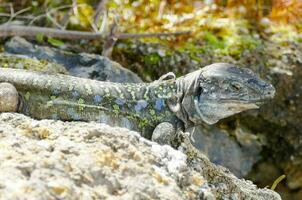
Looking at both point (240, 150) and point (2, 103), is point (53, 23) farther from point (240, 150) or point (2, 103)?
point (2, 103)

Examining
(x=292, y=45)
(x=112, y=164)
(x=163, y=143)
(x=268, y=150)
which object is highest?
(x=112, y=164)

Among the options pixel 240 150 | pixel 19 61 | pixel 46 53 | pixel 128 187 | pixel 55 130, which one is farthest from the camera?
pixel 240 150

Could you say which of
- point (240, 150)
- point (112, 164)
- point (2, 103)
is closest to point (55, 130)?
point (112, 164)

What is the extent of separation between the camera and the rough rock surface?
9.23 feet

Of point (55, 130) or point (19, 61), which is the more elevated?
point (55, 130)

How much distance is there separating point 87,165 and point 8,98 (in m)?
1.21

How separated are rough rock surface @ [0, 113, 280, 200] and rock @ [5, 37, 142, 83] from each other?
2207 mm

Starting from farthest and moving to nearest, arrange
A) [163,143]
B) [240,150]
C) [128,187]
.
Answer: [240,150]
[163,143]
[128,187]

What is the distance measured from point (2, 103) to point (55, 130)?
0.71 m

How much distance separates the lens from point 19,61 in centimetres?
558

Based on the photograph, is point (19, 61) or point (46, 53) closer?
point (19, 61)

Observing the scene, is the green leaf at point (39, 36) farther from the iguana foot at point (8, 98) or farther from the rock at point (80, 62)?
the iguana foot at point (8, 98)

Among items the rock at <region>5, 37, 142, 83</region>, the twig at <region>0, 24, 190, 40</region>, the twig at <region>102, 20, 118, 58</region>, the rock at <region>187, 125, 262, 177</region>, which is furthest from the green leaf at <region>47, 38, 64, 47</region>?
the rock at <region>187, 125, 262, 177</region>

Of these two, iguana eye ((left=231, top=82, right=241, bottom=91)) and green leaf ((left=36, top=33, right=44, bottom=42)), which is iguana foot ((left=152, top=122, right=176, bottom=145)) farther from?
green leaf ((left=36, top=33, right=44, bottom=42))
